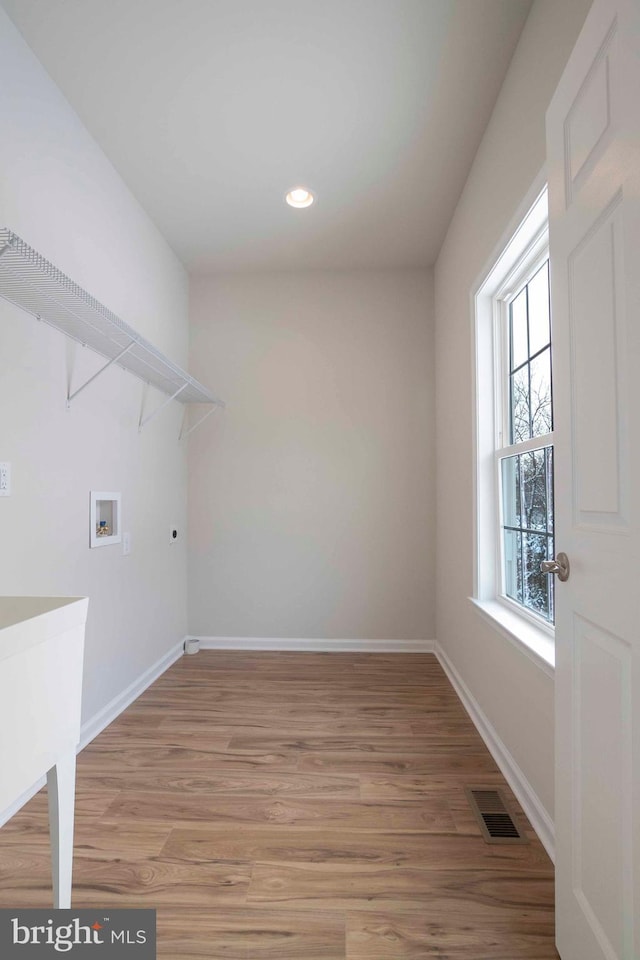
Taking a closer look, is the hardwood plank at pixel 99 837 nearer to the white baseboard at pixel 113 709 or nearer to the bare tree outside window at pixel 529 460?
the white baseboard at pixel 113 709

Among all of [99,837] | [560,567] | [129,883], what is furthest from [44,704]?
[560,567]

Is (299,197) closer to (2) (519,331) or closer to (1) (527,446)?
(2) (519,331)

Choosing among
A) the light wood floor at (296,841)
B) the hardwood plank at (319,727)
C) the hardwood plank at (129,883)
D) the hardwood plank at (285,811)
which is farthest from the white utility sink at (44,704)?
the hardwood plank at (319,727)

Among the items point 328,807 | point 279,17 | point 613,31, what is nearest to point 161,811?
point 328,807

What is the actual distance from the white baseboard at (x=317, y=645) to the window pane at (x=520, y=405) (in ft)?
6.37

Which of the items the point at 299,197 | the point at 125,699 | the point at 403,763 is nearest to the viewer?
the point at 403,763

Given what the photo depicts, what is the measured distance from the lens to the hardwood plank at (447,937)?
1278mm

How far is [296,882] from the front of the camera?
151 centimetres

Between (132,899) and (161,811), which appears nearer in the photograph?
(132,899)

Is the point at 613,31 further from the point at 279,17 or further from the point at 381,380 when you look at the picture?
the point at 381,380

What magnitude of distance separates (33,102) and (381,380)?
2.50 m

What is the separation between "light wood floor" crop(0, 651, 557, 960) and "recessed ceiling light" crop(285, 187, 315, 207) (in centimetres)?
276

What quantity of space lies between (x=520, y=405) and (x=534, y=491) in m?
0.42

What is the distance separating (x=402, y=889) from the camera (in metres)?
1.48
